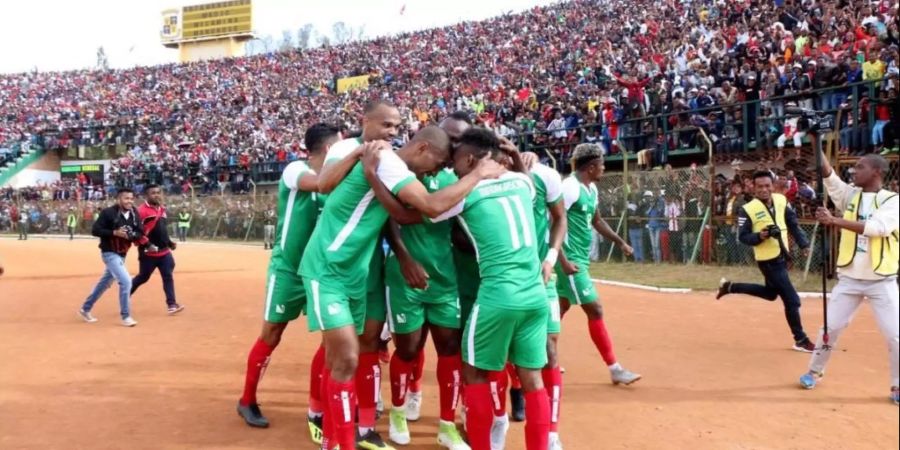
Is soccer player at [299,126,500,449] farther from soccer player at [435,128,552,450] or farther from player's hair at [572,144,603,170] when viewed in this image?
player's hair at [572,144,603,170]

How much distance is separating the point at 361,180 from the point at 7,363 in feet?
17.2

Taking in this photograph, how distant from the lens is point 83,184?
4300cm

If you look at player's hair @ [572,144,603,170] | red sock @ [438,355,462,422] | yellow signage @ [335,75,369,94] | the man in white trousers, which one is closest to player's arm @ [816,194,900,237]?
the man in white trousers

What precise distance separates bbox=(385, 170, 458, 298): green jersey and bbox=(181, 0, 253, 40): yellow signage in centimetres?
6355

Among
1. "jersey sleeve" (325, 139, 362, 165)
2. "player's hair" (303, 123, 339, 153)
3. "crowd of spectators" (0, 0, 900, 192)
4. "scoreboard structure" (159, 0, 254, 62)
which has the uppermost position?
"scoreboard structure" (159, 0, 254, 62)

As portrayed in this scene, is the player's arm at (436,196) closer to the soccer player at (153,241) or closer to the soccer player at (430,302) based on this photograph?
the soccer player at (430,302)

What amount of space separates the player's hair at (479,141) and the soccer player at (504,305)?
0.68 ft

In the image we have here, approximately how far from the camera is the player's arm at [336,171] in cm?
401

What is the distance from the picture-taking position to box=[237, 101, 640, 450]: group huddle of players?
3891mm

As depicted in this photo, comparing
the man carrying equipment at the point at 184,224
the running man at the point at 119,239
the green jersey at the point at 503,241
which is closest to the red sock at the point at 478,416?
the green jersey at the point at 503,241

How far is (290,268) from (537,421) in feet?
6.56

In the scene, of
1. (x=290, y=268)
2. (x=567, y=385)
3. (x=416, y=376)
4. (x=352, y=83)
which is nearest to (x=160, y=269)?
(x=290, y=268)

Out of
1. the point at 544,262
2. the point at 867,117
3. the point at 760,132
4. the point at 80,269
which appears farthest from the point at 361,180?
the point at 80,269

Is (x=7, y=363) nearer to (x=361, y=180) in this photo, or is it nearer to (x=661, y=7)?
(x=361, y=180)
